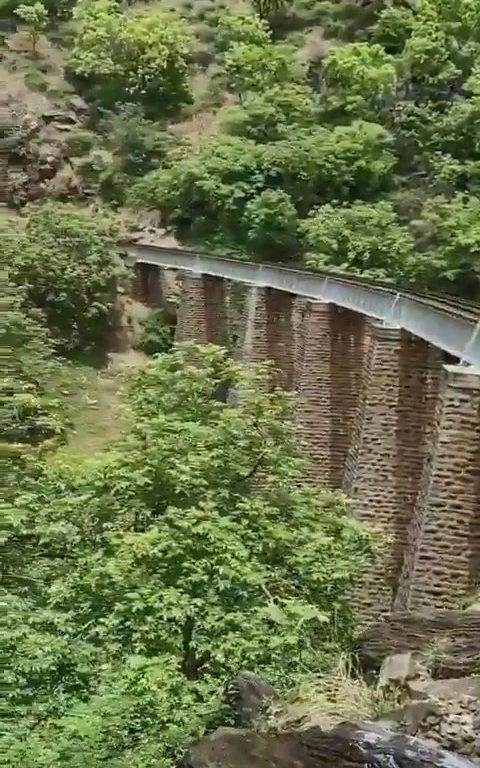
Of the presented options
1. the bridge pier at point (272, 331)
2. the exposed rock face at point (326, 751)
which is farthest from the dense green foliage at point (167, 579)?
the bridge pier at point (272, 331)

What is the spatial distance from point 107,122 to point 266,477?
27.6m

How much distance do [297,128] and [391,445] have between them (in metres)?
21.1

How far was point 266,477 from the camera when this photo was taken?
28.4 ft

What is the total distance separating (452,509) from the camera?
7.36 meters

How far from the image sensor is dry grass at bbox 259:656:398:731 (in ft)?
12.0

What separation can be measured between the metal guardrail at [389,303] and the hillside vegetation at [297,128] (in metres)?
5.89

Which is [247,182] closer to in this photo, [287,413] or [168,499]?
[287,413]

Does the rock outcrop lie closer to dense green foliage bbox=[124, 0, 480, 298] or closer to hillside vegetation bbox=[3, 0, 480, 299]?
hillside vegetation bbox=[3, 0, 480, 299]

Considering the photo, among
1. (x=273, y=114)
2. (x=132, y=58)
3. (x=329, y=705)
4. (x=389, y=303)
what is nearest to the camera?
(x=329, y=705)

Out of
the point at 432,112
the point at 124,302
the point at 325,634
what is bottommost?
the point at 124,302

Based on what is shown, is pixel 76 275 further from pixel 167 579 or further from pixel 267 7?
pixel 267 7

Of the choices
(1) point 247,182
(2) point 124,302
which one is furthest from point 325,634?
(1) point 247,182

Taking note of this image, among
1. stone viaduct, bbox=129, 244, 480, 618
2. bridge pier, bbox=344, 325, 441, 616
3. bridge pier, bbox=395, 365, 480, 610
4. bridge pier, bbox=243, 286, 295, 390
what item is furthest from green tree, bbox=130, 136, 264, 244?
bridge pier, bbox=395, 365, 480, 610

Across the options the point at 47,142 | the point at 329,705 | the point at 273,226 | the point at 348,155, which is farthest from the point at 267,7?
the point at 329,705
